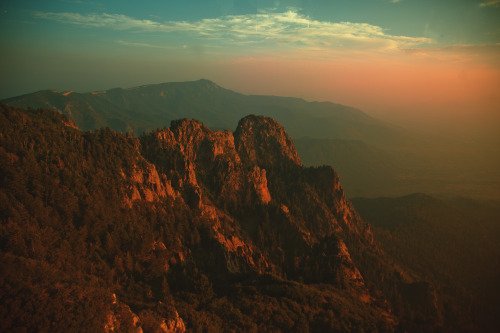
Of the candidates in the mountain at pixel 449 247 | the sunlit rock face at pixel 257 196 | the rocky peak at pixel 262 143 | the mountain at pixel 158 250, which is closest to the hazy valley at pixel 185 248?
the mountain at pixel 158 250

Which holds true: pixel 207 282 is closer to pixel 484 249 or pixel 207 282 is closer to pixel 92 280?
pixel 92 280

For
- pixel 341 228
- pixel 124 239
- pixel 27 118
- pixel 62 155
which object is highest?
pixel 27 118

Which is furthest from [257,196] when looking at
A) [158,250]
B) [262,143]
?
[158,250]

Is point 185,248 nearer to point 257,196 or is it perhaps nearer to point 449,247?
point 257,196

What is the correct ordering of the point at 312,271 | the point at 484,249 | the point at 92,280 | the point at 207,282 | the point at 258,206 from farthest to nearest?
the point at 484,249, the point at 258,206, the point at 312,271, the point at 207,282, the point at 92,280

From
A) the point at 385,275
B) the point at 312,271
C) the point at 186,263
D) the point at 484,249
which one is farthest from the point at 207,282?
the point at 484,249

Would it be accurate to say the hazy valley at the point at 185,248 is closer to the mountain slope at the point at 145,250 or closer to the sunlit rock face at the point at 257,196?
the mountain slope at the point at 145,250
